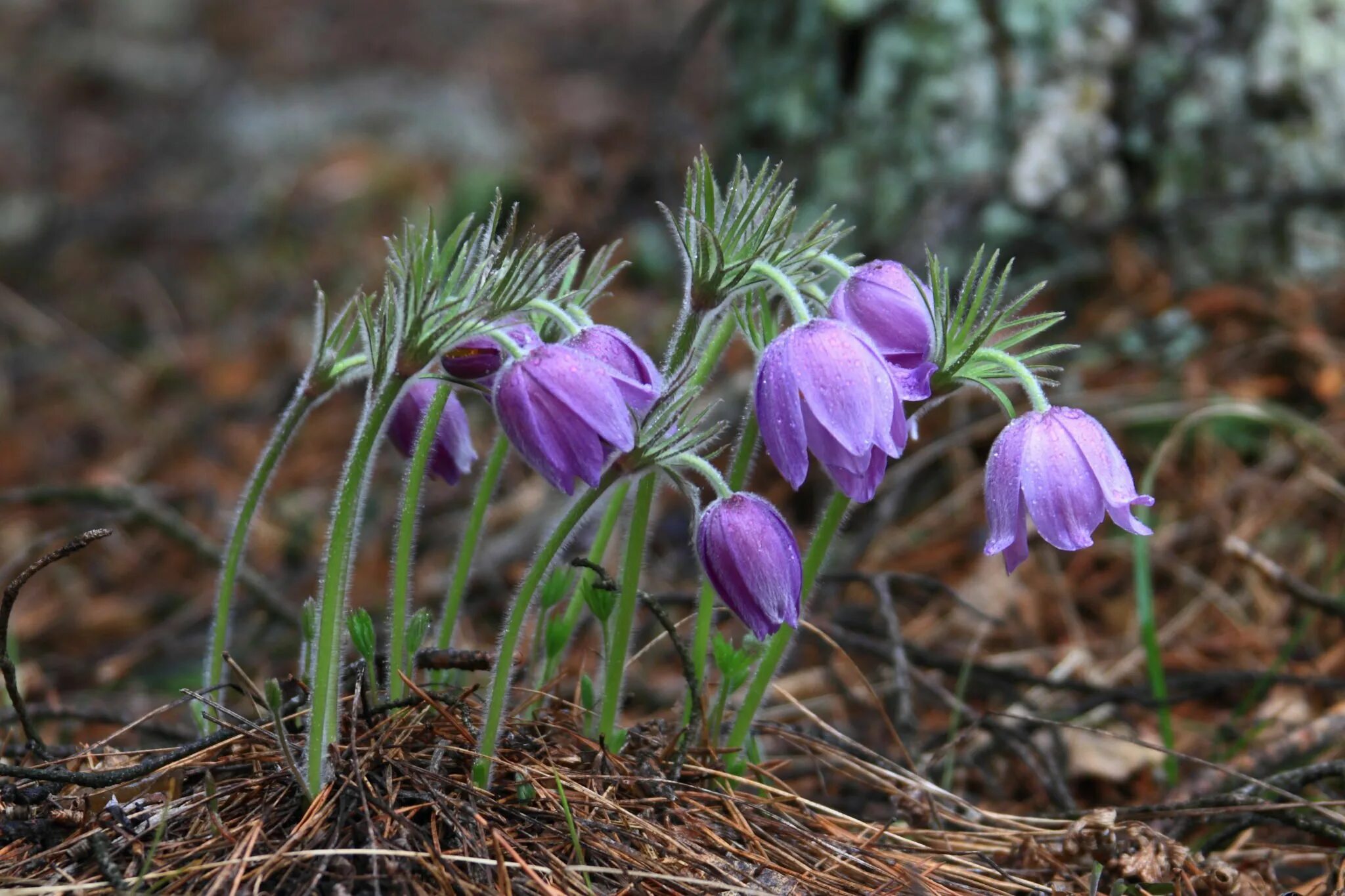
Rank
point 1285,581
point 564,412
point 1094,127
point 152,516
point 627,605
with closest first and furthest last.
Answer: point 564,412 < point 627,605 < point 1285,581 < point 152,516 < point 1094,127

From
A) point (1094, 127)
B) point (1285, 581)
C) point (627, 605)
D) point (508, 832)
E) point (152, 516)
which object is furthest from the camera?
point (1094, 127)

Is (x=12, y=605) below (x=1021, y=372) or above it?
below

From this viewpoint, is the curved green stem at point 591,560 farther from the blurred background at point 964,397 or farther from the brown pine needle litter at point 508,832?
the blurred background at point 964,397

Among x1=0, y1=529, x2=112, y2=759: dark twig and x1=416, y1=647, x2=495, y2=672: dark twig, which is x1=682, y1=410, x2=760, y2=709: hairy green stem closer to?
x1=416, y1=647, x2=495, y2=672: dark twig

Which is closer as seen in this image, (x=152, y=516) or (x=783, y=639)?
(x=783, y=639)

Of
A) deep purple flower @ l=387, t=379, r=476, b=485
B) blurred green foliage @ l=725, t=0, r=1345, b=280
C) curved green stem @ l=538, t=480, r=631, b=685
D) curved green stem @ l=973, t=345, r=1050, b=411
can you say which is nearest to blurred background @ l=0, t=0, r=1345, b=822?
blurred green foliage @ l=725, t=0, r=1345, b=280

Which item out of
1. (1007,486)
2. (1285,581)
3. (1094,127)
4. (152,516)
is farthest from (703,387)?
(1094,127)

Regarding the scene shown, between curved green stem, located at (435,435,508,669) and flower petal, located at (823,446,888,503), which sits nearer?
flower petal, located at (823,446,888,503)

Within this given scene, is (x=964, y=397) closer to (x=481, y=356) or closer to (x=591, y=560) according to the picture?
(x=591, y=560)

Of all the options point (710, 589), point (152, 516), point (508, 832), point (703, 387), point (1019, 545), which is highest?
point (703, 387)
